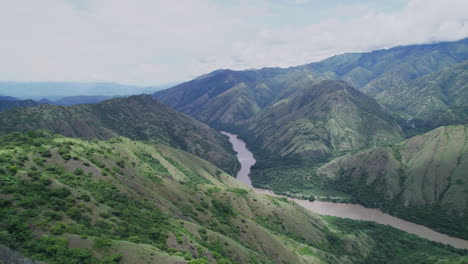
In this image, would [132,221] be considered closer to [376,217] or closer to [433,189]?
[376,217]

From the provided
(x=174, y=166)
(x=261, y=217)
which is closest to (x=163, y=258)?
(x=261, y=217)

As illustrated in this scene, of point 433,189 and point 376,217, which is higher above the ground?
point 433,189

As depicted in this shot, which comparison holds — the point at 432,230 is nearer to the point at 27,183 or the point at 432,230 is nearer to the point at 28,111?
the point at 27,183

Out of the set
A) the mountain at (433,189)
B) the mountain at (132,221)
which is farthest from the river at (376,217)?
the mountain at (132,221)

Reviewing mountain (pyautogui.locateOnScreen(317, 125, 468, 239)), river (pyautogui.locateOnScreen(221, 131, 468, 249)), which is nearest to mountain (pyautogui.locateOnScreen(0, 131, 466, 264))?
river (pyautogui.locateOnScreen(221, 131, 468, 249))

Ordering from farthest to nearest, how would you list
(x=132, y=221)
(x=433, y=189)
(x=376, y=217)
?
(x=433, y=189) → (x=376, y=217) → (x=132, y=221)

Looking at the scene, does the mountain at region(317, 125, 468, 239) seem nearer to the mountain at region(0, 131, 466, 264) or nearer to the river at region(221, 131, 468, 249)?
the river at region(221, 131, 468, 249)

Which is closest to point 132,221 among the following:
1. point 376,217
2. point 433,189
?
point 376,217

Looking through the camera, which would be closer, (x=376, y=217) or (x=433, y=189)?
(x=376, y=217)

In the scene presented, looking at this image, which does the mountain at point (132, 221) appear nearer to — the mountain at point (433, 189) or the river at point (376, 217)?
the river at point (376, 217)
